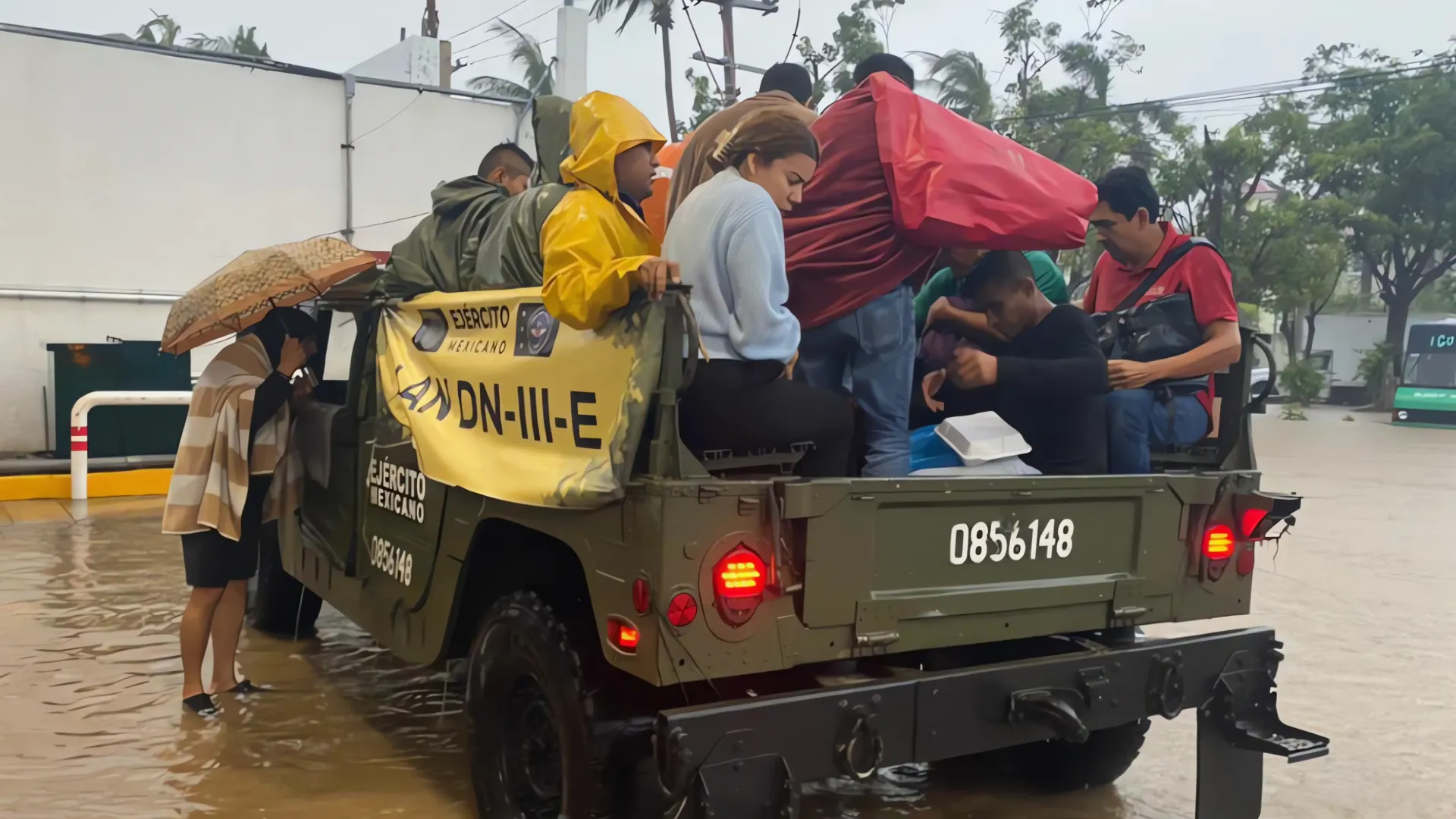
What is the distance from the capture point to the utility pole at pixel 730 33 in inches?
787

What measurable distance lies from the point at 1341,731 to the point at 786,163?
384cm

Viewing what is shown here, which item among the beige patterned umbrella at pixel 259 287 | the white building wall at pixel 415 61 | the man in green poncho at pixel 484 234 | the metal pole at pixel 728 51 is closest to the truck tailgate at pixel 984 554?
the man in green poncho at pixel 484 234

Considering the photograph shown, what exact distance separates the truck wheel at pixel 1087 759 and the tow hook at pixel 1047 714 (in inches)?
44.9

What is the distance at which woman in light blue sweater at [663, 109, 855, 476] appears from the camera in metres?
3.00

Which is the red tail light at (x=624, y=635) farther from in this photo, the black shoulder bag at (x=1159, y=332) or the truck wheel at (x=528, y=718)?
the black shoulder bag at (x=1159, y=332)

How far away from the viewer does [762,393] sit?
3.06 metres

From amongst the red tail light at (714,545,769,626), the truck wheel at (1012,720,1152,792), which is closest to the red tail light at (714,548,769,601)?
the red tail light at (714,545,769,626)

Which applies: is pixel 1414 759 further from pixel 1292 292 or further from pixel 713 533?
pixel 1292 292

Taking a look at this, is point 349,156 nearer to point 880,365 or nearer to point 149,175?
point 149,175

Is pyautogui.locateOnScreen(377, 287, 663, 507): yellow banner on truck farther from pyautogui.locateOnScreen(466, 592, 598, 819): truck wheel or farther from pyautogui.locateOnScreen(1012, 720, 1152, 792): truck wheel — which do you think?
pyautogui.locateOnScreen(1012, 720, 1152, 792): truck wheel

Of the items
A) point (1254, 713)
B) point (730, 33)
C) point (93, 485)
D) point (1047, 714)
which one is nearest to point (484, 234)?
point (1047, 714)

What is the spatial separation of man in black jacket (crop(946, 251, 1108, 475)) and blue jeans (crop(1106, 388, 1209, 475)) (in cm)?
13

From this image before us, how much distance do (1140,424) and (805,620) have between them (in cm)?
177

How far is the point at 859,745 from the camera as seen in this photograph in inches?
112
